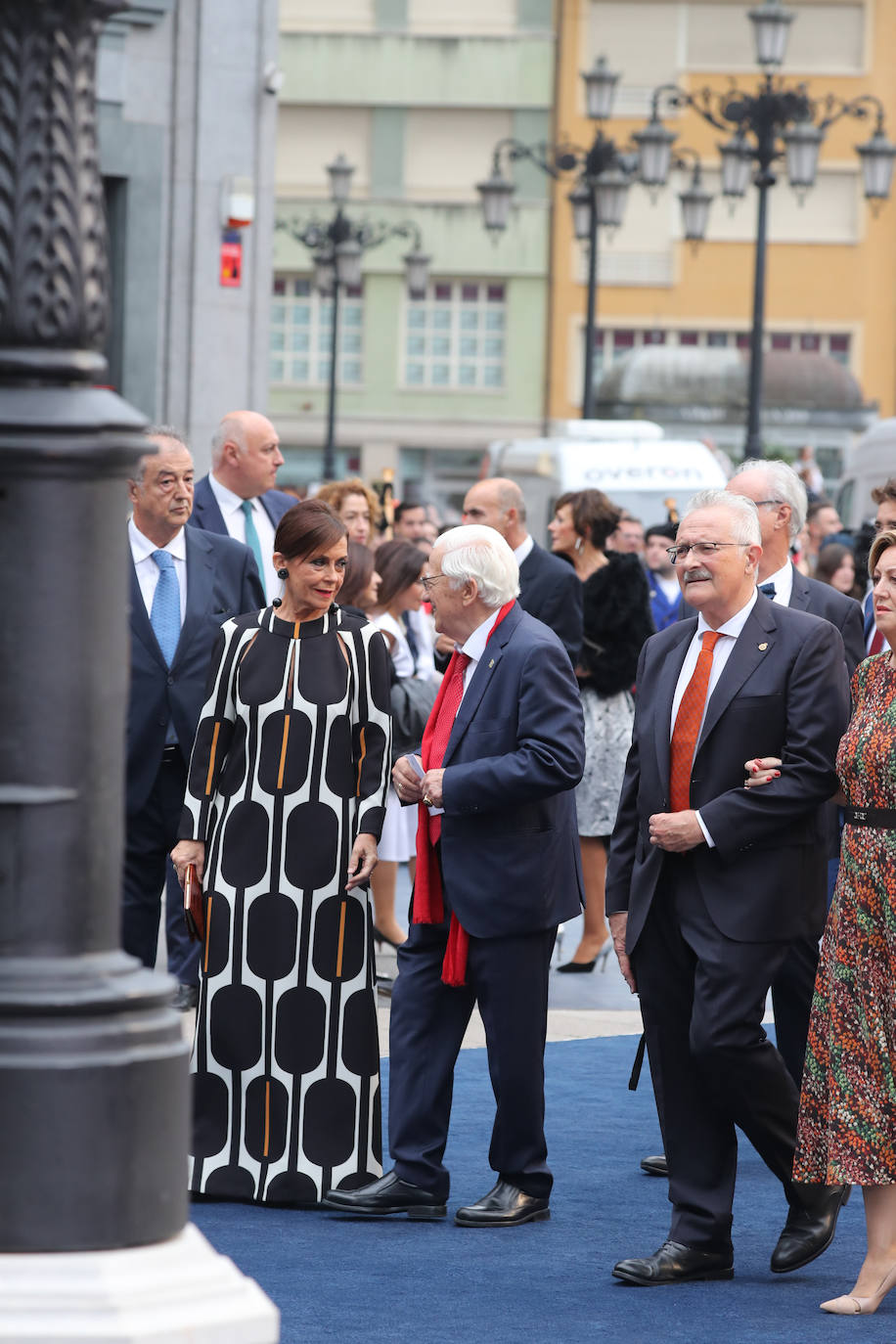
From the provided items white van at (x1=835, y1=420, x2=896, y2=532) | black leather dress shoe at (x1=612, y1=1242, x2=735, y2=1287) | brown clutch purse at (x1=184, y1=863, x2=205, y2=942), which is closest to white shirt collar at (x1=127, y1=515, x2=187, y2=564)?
brown clutch purse at (x1=184, y1=863, x2=205, y2=942)

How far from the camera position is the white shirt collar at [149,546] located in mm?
8305

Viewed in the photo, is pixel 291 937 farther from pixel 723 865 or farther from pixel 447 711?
pixel 723 865

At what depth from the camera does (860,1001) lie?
5711mm

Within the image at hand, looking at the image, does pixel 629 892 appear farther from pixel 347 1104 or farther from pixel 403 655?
pixel 403 655

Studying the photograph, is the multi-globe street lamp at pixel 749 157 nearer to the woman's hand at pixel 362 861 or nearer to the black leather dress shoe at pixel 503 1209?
the woman's hand at pixel 362 861

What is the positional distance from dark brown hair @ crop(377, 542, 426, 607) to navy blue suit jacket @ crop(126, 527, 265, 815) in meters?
2.44

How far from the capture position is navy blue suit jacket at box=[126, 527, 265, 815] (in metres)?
8.14

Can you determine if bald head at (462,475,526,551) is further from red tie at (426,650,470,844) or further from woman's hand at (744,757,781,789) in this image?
woman's hand at (744,757,781,789)

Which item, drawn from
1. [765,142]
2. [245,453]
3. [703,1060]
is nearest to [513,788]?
[703,1060]

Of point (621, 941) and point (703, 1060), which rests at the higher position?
point (621, 941)

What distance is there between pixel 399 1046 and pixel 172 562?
7.93 feet

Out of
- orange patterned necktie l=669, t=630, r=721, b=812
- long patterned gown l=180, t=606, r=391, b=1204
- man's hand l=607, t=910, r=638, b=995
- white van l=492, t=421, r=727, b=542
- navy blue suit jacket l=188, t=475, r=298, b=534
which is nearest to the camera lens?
orange patterned necktie l=669, t=630, r=721, b=812

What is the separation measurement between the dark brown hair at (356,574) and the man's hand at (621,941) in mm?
4144

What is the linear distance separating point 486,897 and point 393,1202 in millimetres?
911
